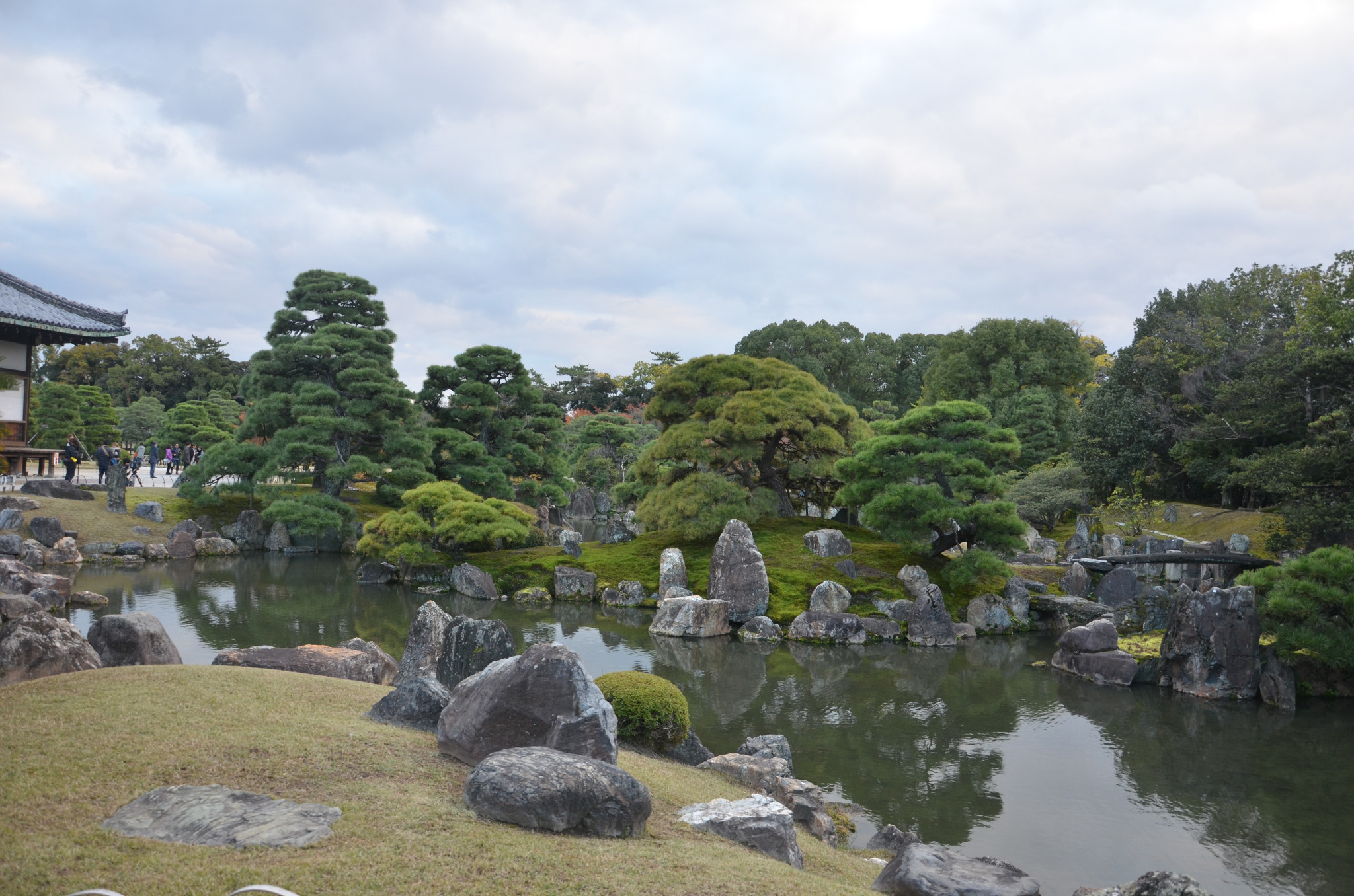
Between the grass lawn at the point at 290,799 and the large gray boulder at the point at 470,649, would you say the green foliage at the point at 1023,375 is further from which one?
the grass lawn at the point at 290,799

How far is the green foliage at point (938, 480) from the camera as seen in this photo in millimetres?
19828

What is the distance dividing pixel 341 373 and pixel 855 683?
20.4 meters

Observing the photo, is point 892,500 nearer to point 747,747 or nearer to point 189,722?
point 747,747

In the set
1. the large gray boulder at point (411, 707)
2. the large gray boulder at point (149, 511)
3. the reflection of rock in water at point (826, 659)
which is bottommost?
the reflection of rock in water at point (826, 659)

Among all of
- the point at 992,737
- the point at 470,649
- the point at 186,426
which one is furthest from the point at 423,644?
the point at 186,426

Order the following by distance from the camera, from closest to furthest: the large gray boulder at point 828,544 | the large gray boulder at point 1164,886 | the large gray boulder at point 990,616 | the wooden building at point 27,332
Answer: the large gray boulder at point 1164,886
the large gray boulder at point 990,616
the large gray boulder at point 828,544
the wooden building at point 27,332

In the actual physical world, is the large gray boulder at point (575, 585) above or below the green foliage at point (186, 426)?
below

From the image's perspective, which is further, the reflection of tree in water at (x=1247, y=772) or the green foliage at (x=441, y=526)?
the green foliage at (x=441, y=526)

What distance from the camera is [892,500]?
1981cm

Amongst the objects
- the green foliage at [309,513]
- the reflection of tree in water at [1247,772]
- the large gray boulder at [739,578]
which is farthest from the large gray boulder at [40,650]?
the green foliage at [309,513]

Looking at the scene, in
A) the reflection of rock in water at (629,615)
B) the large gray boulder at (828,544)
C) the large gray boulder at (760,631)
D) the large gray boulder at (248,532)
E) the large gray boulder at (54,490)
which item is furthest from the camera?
the large gray boulder at (248,532)

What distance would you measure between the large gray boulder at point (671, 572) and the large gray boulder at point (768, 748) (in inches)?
419

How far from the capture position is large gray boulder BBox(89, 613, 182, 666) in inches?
364

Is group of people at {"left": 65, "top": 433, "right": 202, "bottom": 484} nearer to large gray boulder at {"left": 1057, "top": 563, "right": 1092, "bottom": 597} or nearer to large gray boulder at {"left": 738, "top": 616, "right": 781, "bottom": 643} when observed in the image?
large gray boulder at {"left": 738, "top": 616, "right": 781, "bottom": 643}
